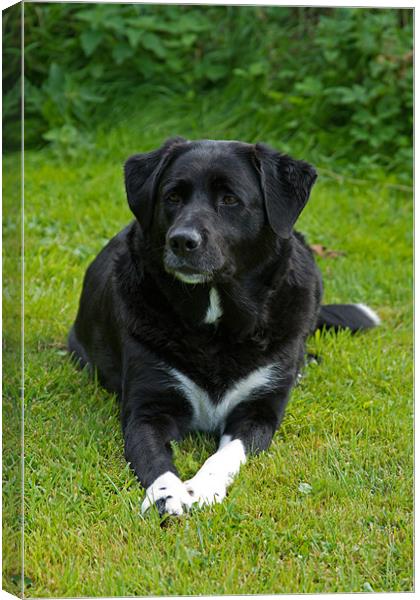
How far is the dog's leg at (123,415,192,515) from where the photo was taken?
10.1 ft

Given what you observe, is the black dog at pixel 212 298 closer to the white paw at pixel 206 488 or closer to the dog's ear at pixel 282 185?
the dog's ear at pixel 282 185

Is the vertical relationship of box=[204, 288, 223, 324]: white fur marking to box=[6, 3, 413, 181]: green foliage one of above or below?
above

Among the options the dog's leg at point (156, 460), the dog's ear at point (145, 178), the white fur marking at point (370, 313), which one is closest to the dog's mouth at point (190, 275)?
the dog's ear at point (145, 178)

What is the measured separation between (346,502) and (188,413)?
29.8 inches

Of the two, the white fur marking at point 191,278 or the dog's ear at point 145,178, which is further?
the dog's ear at point 145,178

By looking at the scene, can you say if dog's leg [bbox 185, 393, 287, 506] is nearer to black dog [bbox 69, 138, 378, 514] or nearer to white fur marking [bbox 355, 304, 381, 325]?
black dog [bbox 69, 138, 378, 514]

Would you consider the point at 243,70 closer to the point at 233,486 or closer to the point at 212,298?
the point at 212,298

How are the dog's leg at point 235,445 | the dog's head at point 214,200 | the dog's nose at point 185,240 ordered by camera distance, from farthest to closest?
the dog's head at point 214,200 < the dog's nose at point 185,240 < the dog's leg at point 235,445

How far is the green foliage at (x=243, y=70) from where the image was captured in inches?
269

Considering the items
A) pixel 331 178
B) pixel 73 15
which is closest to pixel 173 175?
pixel 331 178

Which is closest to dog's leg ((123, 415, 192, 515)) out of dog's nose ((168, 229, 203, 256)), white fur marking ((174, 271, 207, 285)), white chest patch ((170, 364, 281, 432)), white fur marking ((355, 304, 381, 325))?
white chest patch ((170, 364, 281, 432))

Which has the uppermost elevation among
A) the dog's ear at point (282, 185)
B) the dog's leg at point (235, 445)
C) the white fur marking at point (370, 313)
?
the dog's ear at point (282, 185)

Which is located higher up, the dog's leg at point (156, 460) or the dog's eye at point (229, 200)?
the dog's eye at point (229, 200)

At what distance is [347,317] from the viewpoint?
4.88 m
